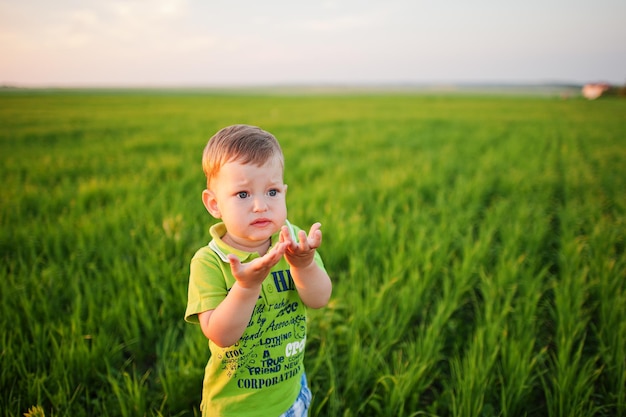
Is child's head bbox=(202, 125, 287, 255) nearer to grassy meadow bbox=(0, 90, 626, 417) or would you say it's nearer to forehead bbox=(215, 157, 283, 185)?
forehead bbox=(215, 157, 283, 185)

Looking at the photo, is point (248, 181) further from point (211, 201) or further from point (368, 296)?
point (368, 296)

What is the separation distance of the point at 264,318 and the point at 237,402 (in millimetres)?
284

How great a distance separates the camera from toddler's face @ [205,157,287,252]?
865 millimetres

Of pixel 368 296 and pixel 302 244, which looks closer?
pixel 302 244

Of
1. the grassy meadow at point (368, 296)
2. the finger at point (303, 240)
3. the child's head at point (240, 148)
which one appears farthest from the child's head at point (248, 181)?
the grassy meadow at point (368, 296)

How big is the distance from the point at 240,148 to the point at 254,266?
294 millimetres

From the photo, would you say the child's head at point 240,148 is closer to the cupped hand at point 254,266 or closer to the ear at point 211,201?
the ear at point 211,201

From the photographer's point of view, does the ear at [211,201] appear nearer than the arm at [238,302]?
No

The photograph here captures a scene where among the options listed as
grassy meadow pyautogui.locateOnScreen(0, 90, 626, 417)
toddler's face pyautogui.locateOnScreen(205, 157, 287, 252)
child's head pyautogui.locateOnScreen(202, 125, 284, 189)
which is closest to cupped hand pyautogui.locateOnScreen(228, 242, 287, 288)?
toddler's face pyautogui.locateOnScreen(205, 157, 287, 252)

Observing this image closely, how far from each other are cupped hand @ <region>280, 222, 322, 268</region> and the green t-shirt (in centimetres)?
14

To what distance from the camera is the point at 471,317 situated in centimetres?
225

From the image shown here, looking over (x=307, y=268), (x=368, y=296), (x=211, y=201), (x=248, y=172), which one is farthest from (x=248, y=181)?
(x=368, y=296)

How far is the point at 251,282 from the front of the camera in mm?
795

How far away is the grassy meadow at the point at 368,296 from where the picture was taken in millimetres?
1571
